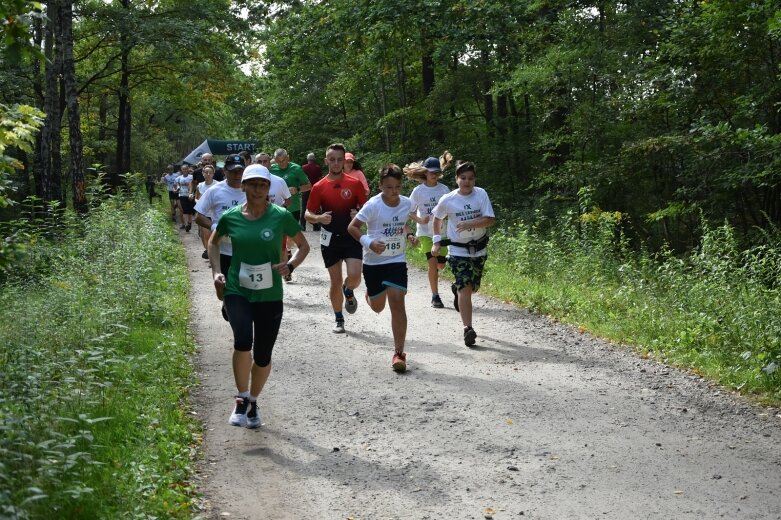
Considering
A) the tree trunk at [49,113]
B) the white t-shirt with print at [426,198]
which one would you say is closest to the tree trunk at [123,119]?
the tree trunk at [49,113]

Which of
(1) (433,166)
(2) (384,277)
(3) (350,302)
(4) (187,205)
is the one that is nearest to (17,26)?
(2) (384,277)

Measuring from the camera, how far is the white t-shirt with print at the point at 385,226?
9.56 metres

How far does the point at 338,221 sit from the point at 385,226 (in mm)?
1913

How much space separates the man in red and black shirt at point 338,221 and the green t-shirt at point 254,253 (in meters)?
4.19

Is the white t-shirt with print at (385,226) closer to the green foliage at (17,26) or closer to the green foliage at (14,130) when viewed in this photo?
the green foliage at (14,130)

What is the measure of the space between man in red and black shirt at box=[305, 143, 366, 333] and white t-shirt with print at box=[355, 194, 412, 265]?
167 centimetres

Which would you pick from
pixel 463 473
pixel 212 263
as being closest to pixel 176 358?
pixel 212 263

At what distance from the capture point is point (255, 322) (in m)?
7.16

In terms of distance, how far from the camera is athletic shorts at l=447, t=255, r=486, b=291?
34.3 ft

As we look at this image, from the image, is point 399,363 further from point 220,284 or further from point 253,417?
point 220,284

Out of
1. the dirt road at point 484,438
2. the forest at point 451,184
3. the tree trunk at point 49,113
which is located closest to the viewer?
the dirt road at point 484,438

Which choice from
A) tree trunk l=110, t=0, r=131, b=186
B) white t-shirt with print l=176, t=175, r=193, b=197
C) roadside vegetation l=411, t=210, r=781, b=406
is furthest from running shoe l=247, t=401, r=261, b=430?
tree trunk l=110, t=0, r=131, b=186

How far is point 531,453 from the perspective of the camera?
6.46 metres

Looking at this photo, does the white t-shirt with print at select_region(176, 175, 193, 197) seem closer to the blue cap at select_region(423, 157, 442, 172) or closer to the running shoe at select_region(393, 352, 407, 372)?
the blue cap at select_region(423, 157, 442, 172)
